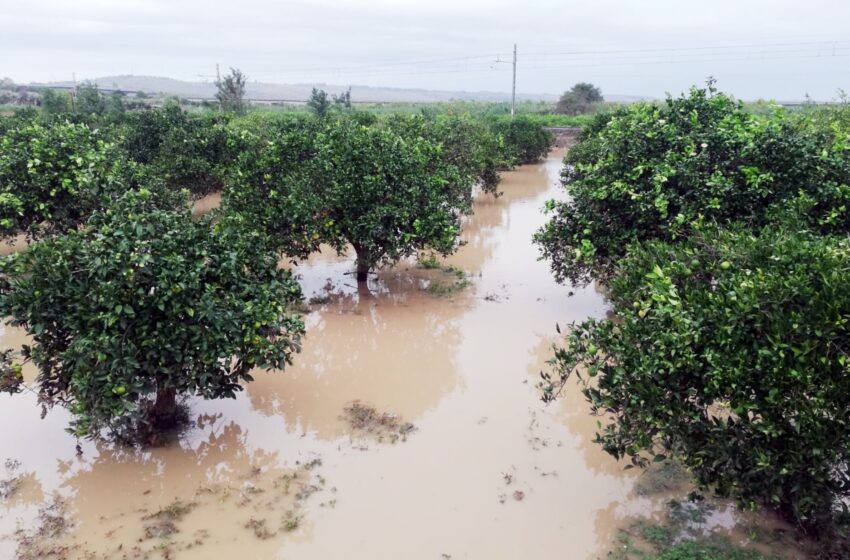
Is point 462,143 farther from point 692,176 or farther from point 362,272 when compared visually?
point 692,176

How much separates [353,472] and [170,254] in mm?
2860

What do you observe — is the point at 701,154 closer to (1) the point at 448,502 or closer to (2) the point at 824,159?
(2) the point at 824,159

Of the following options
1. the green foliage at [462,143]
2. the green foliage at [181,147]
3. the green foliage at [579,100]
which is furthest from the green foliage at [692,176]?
the green foliage at [579,100]

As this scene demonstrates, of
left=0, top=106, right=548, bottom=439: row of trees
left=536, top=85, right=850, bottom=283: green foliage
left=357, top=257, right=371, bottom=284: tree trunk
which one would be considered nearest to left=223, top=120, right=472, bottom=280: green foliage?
left=0, top=106, right=548, bottom=439: row of trees

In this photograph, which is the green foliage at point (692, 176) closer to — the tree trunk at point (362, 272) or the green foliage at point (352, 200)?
the green foliage at point (352, 200)

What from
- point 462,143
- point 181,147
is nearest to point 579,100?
point 462,143

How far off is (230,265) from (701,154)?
20.2 ft

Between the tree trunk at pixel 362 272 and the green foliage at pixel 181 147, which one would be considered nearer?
the tree trunk at pixel 362 272

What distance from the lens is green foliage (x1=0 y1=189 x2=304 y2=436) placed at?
598cm

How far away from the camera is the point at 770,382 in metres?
4.53

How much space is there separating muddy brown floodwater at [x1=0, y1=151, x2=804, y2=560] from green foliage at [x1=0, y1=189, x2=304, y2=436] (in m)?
0.79

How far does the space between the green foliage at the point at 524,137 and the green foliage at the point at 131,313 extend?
2629 cm

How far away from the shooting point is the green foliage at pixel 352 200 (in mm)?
10594

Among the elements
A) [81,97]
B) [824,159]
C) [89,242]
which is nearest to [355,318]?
[89,242]
